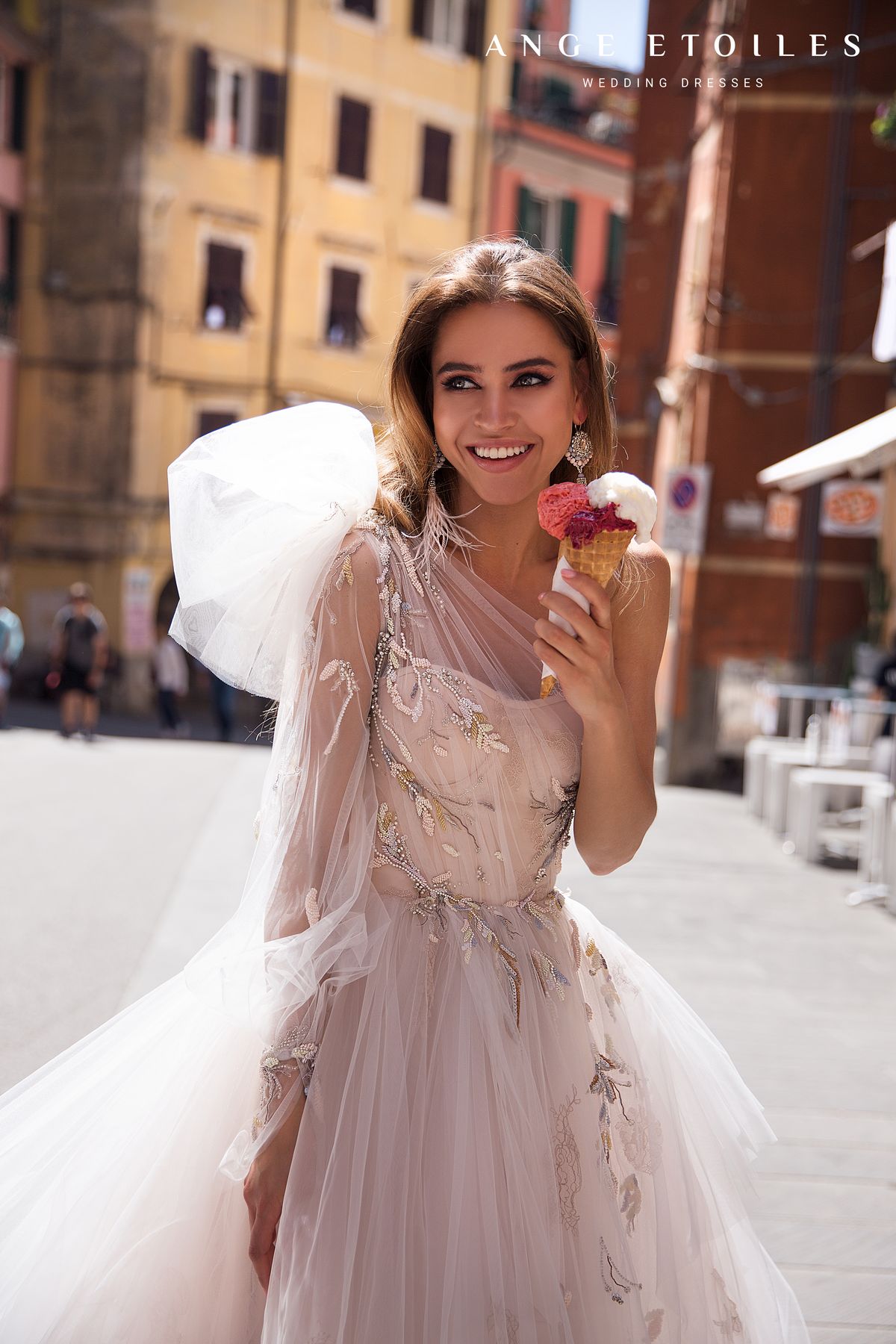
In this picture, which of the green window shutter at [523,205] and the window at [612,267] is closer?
the green window shutter at [523,205]

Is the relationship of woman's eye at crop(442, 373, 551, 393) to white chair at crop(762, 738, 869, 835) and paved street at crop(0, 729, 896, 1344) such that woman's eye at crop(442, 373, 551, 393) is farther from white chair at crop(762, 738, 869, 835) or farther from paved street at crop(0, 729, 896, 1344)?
white chair at crop(762, 738, 869, 835)

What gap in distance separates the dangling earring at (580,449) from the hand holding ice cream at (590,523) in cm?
24

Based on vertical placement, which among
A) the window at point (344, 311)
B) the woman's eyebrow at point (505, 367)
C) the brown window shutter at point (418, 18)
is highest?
the brown window shutter at point (418, 18)

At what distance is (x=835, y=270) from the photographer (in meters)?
16.5

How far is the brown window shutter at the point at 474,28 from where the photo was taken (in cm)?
2792

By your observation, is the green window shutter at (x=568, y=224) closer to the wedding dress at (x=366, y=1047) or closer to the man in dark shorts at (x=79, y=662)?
the man in dark shorts at (x=79, y=662)

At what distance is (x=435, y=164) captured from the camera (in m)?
27.9

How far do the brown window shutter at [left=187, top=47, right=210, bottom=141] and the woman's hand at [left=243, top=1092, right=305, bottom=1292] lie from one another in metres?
25.9

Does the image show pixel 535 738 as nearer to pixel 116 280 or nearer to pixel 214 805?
pixel 214 805

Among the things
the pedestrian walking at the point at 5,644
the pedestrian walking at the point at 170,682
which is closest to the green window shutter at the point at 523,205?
the pedestrian walking at the point at 170,682

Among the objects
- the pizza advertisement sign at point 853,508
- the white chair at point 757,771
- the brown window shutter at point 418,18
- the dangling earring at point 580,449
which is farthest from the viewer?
the brown window shutter at point 418,18

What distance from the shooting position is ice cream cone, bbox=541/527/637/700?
83.7 inches

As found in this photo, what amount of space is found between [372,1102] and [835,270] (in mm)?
16018

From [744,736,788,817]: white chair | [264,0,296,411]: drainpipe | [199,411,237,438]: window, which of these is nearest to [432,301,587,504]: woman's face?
[744,736,788,817]: white chair
